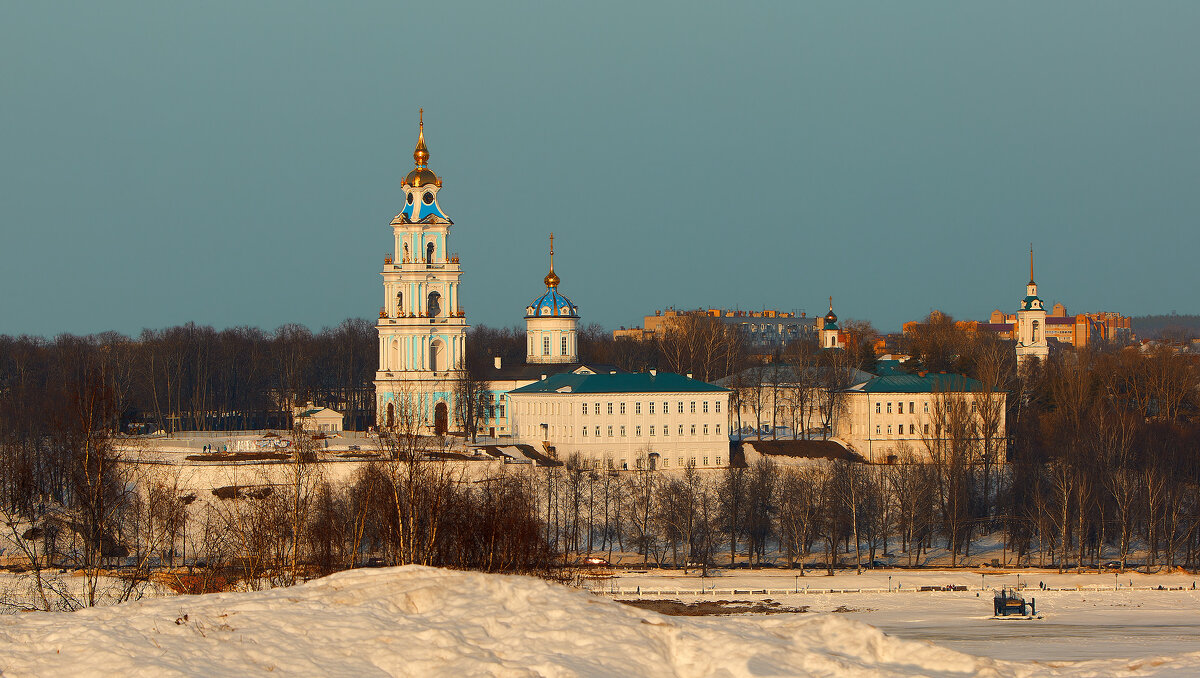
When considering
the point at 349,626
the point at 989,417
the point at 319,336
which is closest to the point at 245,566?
the point at 349,626

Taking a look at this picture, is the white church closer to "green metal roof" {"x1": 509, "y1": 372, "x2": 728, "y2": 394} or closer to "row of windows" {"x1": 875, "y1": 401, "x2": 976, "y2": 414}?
"green metal roof" {"x1": 509, "y1": 372, "x2": 728, "y2": 394}

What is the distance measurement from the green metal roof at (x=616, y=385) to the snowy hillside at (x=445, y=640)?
165ft

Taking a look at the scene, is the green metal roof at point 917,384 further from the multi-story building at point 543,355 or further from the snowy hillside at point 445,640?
the snowy hillside at point 445,640

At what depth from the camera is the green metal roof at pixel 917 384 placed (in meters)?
69.2

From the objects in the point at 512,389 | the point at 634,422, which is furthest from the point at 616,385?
the point at 512,389

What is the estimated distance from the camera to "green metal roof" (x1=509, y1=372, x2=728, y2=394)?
6600 cm

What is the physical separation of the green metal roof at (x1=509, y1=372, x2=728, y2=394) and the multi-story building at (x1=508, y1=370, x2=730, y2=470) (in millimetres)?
44

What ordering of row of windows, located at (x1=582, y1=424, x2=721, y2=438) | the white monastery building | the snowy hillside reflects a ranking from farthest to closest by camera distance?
row of windows, located at (x1=582, y1=424, x2=721, y2=438)
the white monastery building
the snowy hillside

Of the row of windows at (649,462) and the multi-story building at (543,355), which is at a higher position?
the multi-story building at (543,355)

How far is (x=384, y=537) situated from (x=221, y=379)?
53125 mm

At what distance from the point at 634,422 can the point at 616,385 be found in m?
1.97

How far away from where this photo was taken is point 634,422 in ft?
216

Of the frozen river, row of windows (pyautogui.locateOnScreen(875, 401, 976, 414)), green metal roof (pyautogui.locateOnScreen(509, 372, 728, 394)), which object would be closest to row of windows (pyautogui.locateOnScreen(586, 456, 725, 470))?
green metal roof (pyautogui.locateOnScreen(509, 372, 728, 394))

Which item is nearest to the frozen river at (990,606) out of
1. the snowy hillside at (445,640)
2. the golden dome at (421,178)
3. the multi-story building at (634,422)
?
the multi-story building at (634,422)
